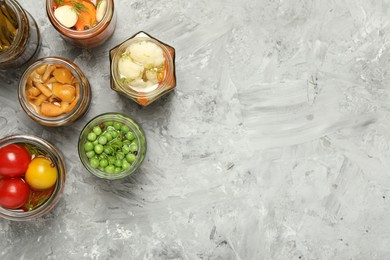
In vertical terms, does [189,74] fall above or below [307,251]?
above

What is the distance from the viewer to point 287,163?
5.95 ft

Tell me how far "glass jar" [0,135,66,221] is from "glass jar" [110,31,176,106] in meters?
0.26

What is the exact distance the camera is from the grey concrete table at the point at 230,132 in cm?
180

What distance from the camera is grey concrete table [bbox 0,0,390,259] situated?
1.80 metres

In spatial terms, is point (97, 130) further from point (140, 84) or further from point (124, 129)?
point (140, 84)

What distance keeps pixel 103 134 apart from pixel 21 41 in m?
0.35

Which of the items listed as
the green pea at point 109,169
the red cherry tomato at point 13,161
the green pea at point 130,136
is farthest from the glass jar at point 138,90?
the red cherry tomato at point 13,161

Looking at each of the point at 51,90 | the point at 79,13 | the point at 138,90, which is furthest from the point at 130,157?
the point at 79,13

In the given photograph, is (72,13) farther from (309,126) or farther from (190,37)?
(309,126)

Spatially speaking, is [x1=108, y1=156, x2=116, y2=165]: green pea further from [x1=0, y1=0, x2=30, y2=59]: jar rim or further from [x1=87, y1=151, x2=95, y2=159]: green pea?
[x1=0, y1=0, x2=30, y2=59]: jar rim

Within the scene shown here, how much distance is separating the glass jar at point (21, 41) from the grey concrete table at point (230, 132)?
5cm

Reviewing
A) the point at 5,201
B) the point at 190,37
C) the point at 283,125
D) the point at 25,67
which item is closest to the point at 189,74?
the point at 190,37

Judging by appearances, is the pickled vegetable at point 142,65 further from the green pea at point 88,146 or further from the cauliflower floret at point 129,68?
the green pea at point 88,146

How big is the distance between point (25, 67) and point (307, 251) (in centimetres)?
103
